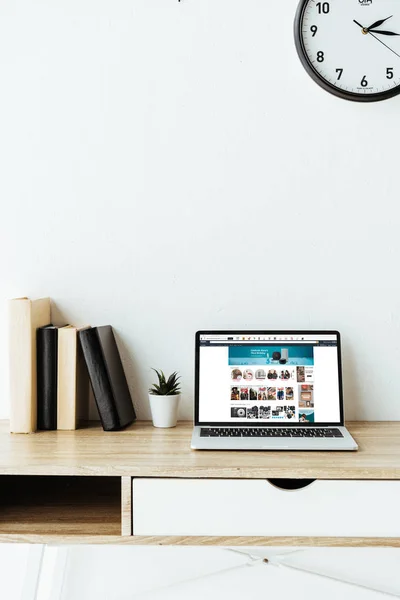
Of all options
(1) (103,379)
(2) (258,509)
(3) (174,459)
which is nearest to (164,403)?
(1) (103,379)

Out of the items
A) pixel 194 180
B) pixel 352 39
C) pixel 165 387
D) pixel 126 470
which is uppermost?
pixel 352 39

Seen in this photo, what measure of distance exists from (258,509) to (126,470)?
26cm

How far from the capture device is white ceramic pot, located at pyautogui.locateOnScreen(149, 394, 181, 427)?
156 cm

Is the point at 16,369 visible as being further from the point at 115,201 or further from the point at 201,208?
the point at 201,208

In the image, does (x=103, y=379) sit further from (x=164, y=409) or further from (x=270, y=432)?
(x=270, y=432)

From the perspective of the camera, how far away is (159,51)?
1645 mm

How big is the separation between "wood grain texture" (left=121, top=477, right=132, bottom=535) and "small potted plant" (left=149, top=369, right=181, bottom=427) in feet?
1.00

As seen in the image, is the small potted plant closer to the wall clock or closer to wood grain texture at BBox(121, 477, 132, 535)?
wood grain texture at BBox(121, 477, 132, 535)

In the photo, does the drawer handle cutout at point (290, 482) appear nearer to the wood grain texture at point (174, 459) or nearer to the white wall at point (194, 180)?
the wood grain texture at point (174, 459)

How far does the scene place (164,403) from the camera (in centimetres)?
156

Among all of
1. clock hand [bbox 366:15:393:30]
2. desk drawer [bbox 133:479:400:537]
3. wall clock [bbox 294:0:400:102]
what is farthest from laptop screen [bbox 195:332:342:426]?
clock hand [bbox 366:15:393:30]

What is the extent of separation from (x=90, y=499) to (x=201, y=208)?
0.73 metres

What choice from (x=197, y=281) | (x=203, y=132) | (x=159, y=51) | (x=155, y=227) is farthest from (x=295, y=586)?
(x=159, y=51)

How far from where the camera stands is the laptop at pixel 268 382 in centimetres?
152
